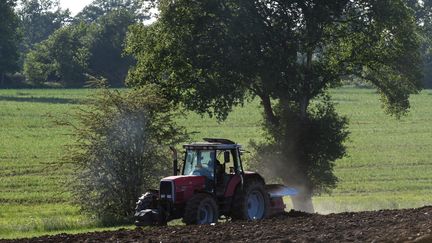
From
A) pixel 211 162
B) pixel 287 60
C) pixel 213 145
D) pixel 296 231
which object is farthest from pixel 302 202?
pixel 296 231

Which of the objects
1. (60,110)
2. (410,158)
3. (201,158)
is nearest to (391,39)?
(201,158)

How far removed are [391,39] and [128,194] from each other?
11449 millimetres

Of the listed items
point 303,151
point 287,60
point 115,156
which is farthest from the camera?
point 303,151

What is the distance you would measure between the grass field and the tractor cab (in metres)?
4.02

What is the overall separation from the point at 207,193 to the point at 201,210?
48 centimetres

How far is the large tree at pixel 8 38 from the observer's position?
347ft

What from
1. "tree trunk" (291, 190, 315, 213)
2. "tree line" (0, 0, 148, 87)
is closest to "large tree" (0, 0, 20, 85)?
"tree line" (0, 0, 148, 87)

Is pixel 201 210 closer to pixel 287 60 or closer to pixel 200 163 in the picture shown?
pixel 200 163

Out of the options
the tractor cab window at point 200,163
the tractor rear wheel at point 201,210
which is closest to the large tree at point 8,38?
the tractor cab window at point 200,163

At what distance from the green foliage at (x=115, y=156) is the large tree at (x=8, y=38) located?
78.7m

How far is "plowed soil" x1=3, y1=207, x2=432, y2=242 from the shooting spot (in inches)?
651

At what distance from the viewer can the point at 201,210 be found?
2222cm

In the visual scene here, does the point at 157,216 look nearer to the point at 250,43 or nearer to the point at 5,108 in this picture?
the point at 250,43

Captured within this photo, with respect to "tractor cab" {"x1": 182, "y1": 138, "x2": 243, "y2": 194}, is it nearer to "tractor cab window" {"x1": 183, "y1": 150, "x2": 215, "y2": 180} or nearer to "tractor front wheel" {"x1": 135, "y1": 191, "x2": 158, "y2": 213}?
"tractor cab window" {"x1": 183, "y1": 150, "x2": 215, "y2": 180}
